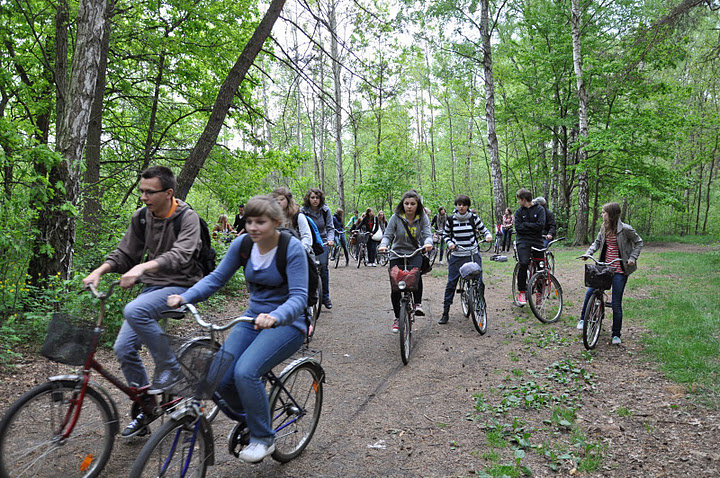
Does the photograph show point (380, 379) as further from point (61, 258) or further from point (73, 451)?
point (61, 258)

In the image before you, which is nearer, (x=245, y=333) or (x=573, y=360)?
(x=245, y=333)

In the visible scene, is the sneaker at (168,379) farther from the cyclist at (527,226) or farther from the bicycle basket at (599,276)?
the cyclist at (527,226)

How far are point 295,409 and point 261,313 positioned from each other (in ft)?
2.92

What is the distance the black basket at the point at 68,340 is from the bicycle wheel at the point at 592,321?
223 inches

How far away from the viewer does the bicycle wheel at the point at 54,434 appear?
8.15 ft

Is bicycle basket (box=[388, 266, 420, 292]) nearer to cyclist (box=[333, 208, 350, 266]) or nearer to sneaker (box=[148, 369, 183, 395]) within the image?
sneaker (box=[148, 369, 183, 395])

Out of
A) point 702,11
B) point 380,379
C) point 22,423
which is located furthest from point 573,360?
point 702,11

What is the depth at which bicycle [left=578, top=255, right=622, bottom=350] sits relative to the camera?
19.5 ft

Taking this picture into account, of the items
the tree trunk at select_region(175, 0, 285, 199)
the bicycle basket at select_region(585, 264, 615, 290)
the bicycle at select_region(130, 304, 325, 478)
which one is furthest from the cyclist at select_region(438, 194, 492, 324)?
the bicycle at select_region(130, 304, 325, 478)

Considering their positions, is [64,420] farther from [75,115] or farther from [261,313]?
[75,115]

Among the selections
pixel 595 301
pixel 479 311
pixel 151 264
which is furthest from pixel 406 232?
pixel 151 264

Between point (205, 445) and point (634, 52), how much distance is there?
14160 millimetres

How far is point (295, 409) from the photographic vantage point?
129 inches

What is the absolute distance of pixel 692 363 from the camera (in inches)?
205
